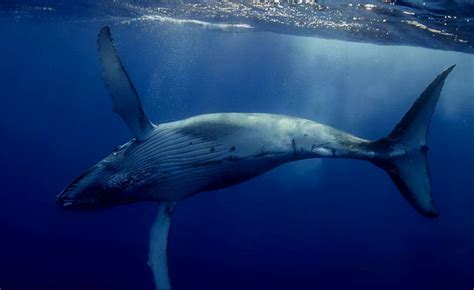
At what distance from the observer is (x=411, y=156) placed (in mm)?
5371

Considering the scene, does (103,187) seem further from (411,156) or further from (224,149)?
(411,156)

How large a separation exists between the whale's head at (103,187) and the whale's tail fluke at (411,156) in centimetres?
370

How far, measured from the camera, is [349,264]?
89.5 feet

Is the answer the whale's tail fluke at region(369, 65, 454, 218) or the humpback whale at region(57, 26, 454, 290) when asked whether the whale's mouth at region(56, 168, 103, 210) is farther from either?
the whale's tail fluke at region(369, 65, 454, 218)

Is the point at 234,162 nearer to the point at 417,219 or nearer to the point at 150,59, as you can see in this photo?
the point at 417,219

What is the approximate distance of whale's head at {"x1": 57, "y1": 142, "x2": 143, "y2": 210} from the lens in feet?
19.2

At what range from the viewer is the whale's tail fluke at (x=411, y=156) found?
5.26 meters

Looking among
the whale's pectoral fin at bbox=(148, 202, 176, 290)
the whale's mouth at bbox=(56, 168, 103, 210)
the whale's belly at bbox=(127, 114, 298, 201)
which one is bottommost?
the whale's pectoral fin at bbox=(148, 202, 176, 290)

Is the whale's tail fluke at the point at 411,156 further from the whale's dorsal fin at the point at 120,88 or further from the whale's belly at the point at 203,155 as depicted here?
the whale's dorsal fin at the point at 120,88

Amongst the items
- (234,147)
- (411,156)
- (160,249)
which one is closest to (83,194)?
(160,249)

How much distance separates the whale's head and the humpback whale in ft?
0.10

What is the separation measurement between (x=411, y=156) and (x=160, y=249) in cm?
400

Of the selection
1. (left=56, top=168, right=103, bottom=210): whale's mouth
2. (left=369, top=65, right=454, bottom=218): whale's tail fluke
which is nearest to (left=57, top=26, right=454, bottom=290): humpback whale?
(left=369, top=65, right=454, bottom=218): whale's tail fluke

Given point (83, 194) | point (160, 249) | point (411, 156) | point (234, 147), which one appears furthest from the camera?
point (83, 194)
